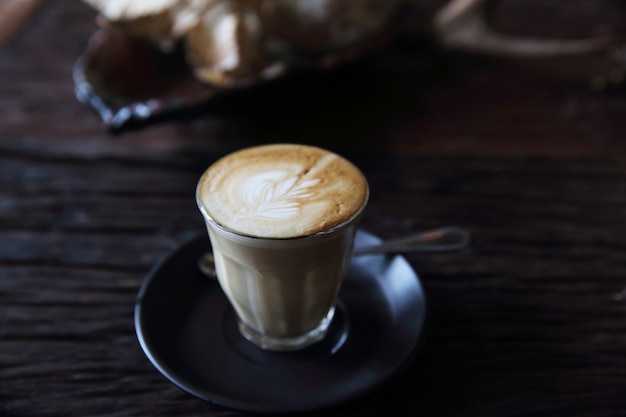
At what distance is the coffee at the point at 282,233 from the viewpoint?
474mm

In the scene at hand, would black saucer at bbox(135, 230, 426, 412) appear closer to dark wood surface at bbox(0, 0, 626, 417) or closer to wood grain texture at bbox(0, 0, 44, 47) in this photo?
dark wood surface at bbox(0, 0, 626, 417)

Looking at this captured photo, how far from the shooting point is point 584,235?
0.67 meters

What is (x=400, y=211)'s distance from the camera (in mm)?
712

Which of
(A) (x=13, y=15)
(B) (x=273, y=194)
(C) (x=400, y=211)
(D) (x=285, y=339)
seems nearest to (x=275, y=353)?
(D) (x=285, y=339)

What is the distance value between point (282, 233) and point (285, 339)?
131 mm

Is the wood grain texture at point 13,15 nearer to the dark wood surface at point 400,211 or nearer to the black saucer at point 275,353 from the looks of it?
the dark wood surface at point 400,211

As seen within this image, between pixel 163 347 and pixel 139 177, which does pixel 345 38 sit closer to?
pixel 139 177

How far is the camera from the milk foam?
474mm

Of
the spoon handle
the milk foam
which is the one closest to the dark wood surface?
the spoon handle

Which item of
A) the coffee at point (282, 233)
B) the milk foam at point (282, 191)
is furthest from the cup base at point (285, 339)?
the milk foam at point (282, 191)

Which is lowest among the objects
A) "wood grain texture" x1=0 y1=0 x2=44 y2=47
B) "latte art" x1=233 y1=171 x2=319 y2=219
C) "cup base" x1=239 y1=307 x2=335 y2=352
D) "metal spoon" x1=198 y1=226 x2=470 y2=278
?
"wood grain texture" x1=0 y1=0 x2=44 y2=47

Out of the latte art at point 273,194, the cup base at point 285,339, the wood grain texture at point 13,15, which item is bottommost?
the wood grain texture at point 13,15

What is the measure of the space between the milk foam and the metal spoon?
0.11 m

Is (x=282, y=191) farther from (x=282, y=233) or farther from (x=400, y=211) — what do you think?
(x=400, y=211)
